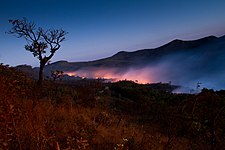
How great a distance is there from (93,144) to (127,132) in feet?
8.28

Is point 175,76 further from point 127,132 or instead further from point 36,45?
point 127,132

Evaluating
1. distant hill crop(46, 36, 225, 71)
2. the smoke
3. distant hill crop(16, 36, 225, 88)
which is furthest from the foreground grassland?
distant hill crop(46, 36, 225, 71)

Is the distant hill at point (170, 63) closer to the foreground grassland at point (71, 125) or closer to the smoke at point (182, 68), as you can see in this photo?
the smoke at point (182, 68)

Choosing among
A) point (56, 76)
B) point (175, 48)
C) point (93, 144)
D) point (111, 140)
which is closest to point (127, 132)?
point (111, 140)

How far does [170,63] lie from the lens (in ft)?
371

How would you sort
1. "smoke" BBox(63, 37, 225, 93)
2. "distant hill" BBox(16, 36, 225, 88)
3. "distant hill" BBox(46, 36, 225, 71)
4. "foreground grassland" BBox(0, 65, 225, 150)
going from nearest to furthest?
"foreground grassland" BBox(0, 65, 225, 150), "smoke" BBox(63, 37, 225, 93), "distant hill" BBox(16, 36, 225, 88), "distant hill" BBox(46, 36, 225, 71)

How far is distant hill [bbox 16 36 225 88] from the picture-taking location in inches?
3374

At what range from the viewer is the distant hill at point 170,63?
8569cm

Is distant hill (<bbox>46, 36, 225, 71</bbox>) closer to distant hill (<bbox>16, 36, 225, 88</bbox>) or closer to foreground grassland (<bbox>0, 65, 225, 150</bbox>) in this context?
distant hill (<bbox>16, 36, 225, 88</bbox>)

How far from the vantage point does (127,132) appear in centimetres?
1002

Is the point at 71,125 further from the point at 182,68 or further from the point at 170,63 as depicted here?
the point at 170,63

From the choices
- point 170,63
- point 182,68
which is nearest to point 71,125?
point 182,68

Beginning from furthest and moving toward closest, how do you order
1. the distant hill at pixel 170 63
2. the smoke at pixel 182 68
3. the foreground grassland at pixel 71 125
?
the distant hill at pixel 170 63 → the smoke at pixel 182 68 → the foreground grassland at pixel 71 125

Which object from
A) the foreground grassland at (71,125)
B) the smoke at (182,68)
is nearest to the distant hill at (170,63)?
the smoke at (182,68)
